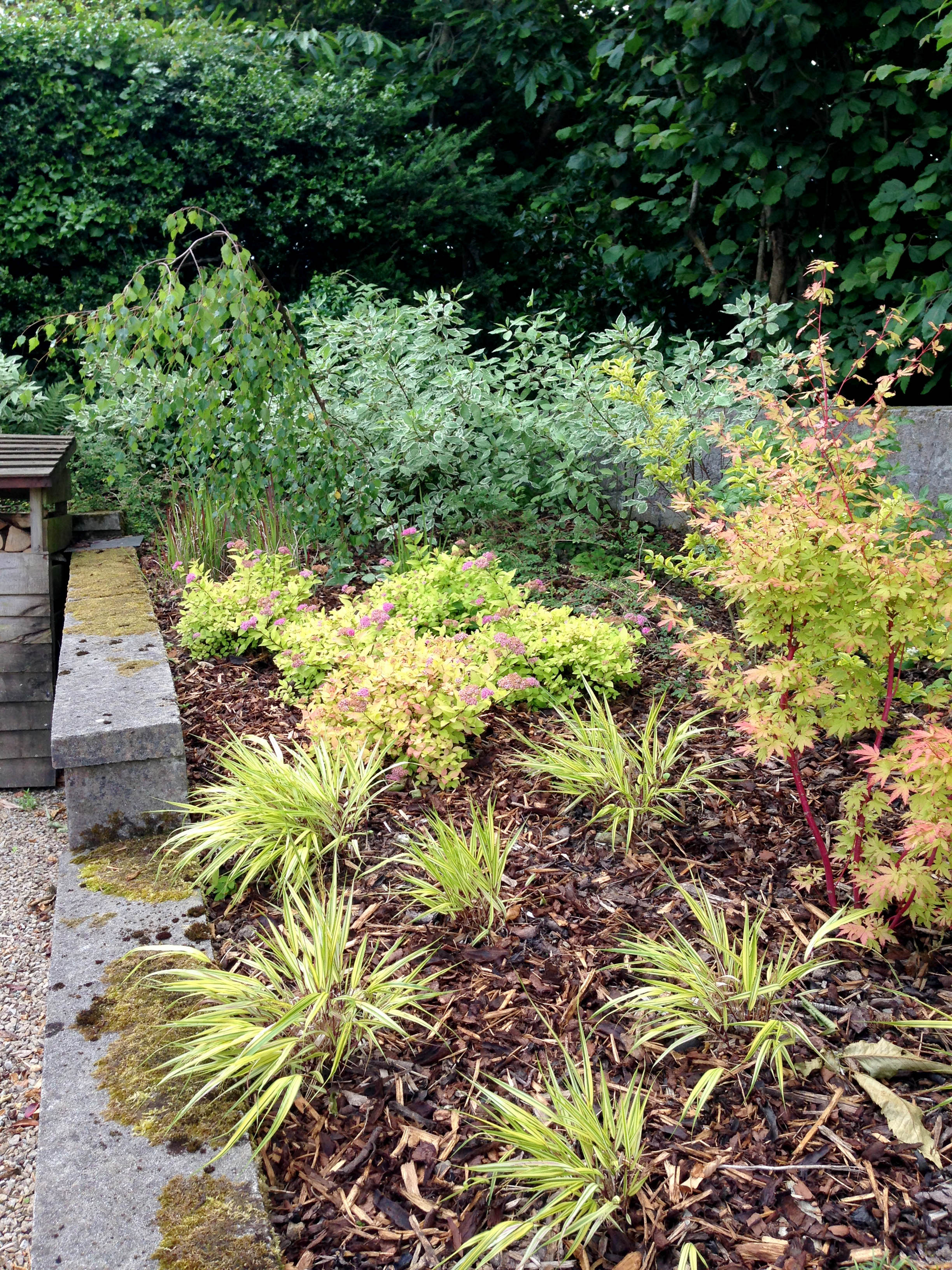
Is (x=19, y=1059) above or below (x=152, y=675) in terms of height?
below

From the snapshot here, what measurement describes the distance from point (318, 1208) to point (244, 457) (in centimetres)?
343

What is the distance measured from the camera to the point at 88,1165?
151 centimetres

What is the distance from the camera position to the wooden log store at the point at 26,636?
3734mm

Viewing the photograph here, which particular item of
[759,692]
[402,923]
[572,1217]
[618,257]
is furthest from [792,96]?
[572,1217]

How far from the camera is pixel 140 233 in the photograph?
23.2 ft

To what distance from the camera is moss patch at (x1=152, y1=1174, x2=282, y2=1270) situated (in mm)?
1355

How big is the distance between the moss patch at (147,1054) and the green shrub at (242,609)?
1788mm

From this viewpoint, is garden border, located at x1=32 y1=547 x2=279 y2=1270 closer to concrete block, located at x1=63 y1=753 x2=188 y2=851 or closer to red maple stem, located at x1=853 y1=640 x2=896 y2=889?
concrete block, located at x1=63 y1=753 x2=188 y2=851

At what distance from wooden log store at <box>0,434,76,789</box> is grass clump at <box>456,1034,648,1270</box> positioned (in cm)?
276

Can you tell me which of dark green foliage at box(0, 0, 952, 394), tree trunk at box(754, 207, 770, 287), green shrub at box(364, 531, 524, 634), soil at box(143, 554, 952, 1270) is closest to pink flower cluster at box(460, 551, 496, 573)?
green shrub at box(364, 531, 524, 634)

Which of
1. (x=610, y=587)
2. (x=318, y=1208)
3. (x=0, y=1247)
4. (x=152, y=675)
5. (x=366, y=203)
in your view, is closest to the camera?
(x=318, y=1208)

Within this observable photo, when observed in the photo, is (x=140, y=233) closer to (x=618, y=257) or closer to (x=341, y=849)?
(x=618, y=257)

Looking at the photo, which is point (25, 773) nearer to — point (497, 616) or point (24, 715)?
point (24, 715)

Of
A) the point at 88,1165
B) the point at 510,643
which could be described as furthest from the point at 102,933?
the point at 510,643
